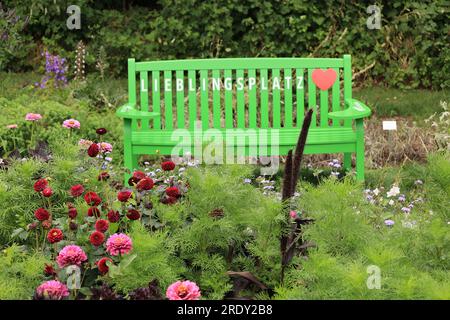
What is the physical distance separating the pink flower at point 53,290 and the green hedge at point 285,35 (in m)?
6.88

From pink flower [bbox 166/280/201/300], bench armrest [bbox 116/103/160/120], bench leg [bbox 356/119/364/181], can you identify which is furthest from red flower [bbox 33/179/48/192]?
bench leg [bbox 356/119/364/181]

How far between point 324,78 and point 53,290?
12.1 feet

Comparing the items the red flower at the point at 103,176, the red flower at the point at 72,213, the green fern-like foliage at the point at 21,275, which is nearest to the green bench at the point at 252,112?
the red flower at the point at 103,176

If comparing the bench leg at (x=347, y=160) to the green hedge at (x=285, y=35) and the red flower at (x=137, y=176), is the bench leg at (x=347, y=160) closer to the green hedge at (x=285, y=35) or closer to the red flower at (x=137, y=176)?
the red flower at (x=137, y=176)

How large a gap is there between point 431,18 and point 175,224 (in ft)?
22.7

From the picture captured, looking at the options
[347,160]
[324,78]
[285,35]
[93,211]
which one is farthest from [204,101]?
[285,35]

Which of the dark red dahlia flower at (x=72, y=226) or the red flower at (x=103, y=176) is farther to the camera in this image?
the red flower at (x=103, y=176)

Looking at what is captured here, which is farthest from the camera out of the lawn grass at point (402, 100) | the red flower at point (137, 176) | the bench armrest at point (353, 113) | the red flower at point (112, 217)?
the lawn grass at point (402, 100)

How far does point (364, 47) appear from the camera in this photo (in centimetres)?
932

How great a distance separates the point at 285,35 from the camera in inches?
370

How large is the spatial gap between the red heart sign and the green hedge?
10.7ft

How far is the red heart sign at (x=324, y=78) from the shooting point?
5.70 meters

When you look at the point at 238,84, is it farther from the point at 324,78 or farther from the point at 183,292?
the point at 183,292

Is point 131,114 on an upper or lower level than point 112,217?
lower
